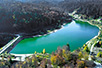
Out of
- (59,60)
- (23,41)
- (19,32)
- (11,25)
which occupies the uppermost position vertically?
(11,25)

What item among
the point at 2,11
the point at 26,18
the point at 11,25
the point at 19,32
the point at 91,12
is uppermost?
the point at 91,12

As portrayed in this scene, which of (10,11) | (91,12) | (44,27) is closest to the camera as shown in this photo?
(10,11)

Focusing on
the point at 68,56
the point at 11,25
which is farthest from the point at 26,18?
the point at 68,56

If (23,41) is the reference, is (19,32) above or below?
above

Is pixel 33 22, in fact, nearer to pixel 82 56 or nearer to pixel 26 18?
pixel 26 18

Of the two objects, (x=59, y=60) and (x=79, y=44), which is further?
(x=79, y=44)

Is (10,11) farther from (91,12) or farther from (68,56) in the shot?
(91,12)

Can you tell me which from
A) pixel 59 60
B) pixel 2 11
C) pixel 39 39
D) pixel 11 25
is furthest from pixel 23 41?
pixel 59 60

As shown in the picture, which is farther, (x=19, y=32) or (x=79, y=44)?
(x=19, y=32)

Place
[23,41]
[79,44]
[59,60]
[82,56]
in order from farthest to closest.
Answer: [23,41] → [79,44] → [82,56] → [59,60]
